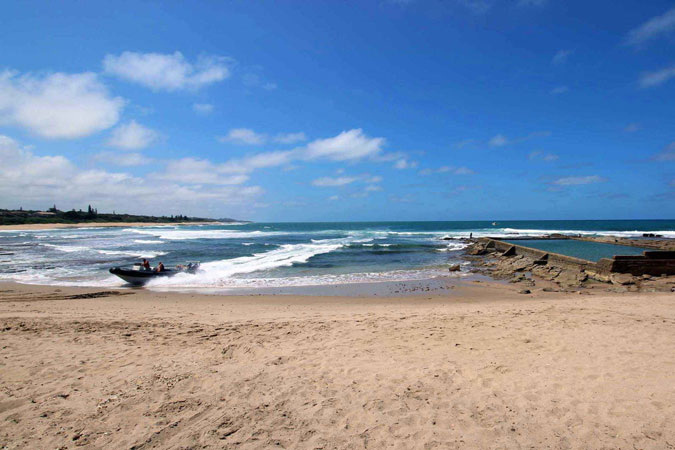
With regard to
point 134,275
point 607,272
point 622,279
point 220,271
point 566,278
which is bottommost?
point 220,271

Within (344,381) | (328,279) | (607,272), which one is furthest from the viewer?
(328,279)

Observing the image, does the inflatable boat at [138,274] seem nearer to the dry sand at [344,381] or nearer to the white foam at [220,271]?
the white foam at [220,271]

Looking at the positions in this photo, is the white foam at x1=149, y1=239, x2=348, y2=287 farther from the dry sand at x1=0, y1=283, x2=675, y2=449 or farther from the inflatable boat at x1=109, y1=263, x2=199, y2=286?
the dry sand at x1=0, y1=283, x2=675, y2=449

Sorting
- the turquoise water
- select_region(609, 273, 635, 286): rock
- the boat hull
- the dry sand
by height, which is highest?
the turquoise water

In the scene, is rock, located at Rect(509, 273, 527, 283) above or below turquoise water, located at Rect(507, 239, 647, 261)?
below

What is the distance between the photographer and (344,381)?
4703mm

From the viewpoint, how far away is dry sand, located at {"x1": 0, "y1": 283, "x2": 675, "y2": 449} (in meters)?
3.51

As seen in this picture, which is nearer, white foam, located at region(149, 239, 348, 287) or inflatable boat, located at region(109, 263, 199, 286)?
inflatable boat, located at region(109, 263, 199, 286)

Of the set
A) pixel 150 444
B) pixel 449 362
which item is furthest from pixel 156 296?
pixel 449 362

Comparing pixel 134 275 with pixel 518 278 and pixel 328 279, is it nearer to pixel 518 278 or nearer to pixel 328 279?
pixel 328 279

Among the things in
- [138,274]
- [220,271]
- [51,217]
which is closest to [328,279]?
[220,271]

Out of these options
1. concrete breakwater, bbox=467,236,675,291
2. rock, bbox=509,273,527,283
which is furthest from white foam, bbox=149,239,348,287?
concrete breakwater, bbox=467,236,675,291

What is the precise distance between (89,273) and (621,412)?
22.6m

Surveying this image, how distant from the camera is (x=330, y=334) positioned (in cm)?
693
